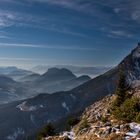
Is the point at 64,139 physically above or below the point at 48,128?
above

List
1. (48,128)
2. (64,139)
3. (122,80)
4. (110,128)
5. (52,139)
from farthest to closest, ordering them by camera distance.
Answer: (122,80)
(48,128)
(52,139)
(64,139)
(110,128)

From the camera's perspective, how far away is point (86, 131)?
92875 millimetres

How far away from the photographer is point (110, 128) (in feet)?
267

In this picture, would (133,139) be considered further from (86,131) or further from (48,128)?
(48,128)

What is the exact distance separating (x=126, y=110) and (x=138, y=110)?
3.54 meters

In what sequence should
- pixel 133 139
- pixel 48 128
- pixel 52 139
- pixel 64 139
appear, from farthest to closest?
1. pixel 48 128
2. pixel 52 139
3. pixel 64 139
4. pixel 133 139

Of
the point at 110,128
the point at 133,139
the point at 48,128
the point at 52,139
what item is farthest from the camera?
the point at 48,128

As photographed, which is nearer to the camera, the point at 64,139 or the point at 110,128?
the point at 110,128

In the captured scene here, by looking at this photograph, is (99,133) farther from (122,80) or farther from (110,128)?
(122,80)

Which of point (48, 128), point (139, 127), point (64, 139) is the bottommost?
point (48, 128)

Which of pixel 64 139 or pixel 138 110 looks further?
pixel 138 110

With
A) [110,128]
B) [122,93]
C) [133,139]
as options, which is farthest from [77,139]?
[122,93]

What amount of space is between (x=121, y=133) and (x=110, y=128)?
7008 mm

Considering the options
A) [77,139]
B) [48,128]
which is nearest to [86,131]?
[77,139]
